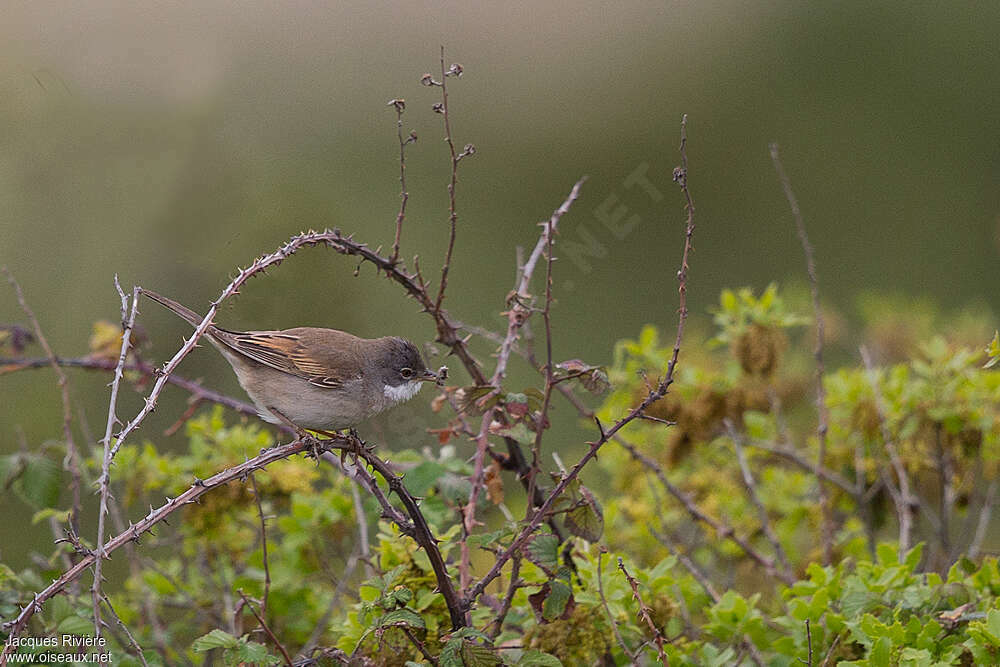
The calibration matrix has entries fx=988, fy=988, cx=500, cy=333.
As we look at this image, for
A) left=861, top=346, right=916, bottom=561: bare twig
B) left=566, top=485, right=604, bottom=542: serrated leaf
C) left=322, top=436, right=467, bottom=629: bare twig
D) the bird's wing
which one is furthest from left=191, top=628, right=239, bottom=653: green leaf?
left=861, top=346, right=916, bottom=561: bare twig

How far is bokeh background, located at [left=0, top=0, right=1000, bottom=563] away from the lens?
6.69 m

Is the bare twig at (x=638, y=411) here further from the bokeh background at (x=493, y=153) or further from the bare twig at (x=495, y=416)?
the bokeh background at (x=493, y=153)

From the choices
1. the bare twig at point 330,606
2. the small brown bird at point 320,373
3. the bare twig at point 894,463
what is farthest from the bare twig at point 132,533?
the bare twig at point 894,463

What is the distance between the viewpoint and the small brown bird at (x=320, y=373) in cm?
280

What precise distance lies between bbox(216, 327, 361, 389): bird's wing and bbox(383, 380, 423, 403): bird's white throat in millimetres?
118

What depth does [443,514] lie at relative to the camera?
109 inches

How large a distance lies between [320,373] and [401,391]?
266 mm

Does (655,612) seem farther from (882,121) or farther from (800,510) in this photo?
(882,121)

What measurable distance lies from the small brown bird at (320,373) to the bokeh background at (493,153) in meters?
2.89

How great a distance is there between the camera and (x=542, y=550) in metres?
2.06

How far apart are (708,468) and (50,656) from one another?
252cm

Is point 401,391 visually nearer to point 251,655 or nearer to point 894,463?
point 251,655

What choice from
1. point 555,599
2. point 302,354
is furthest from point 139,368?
point 555,599

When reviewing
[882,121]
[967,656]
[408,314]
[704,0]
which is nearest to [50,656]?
[967,656]
